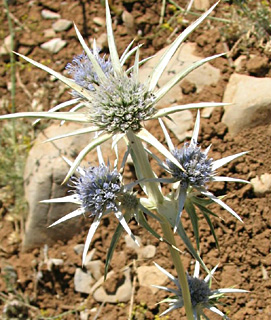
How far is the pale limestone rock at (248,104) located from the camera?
3.71 metres

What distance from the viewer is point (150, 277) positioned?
11.9ft

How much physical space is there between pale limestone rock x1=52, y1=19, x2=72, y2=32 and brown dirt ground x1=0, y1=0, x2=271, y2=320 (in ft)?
0.56

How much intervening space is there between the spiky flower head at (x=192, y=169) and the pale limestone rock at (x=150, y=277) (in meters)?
1.65

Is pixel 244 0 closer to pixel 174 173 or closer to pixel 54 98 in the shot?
pixel 54 98

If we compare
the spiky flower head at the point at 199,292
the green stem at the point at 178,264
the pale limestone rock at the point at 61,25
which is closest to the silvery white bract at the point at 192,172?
the green stem at the point at 178,264

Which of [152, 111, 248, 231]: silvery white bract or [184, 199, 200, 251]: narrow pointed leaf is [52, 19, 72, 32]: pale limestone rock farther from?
[184, 199, 200, 251]: narrow pointed leaf

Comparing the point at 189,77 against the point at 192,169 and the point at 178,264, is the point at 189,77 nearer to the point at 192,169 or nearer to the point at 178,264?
the point at 192,169

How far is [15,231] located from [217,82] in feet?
8.85

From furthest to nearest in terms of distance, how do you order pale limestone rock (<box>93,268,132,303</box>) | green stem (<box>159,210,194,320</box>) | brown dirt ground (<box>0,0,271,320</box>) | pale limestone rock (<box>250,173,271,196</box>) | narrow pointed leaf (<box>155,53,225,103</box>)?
pale limestone rock (<box>93,268,132,303</box>) < pale limestone rock (<box>250,173,271,196</box>) < brown dirt ground (<box>0,0,271,320</box>) < green stem (<box>159,210,194,320</box>) < narrow pointed leaf (<box>155,53,225,103</box>)

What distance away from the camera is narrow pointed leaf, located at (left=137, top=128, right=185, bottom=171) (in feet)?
5.38

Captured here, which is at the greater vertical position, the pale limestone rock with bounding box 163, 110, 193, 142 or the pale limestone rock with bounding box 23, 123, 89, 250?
the pale limestone rock with bounding box 163, 110, 193, 142

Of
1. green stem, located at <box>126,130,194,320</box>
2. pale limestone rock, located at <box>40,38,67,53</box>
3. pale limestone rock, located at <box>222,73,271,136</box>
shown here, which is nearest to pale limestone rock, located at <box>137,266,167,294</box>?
green stem, located at <box>126,130,194,320</box>

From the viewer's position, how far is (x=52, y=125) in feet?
14.7

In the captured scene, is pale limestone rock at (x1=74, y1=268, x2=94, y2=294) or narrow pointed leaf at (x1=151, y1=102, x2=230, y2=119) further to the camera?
pale limestone rock at (x1=74, y1=268, x2=94, y2=294)
